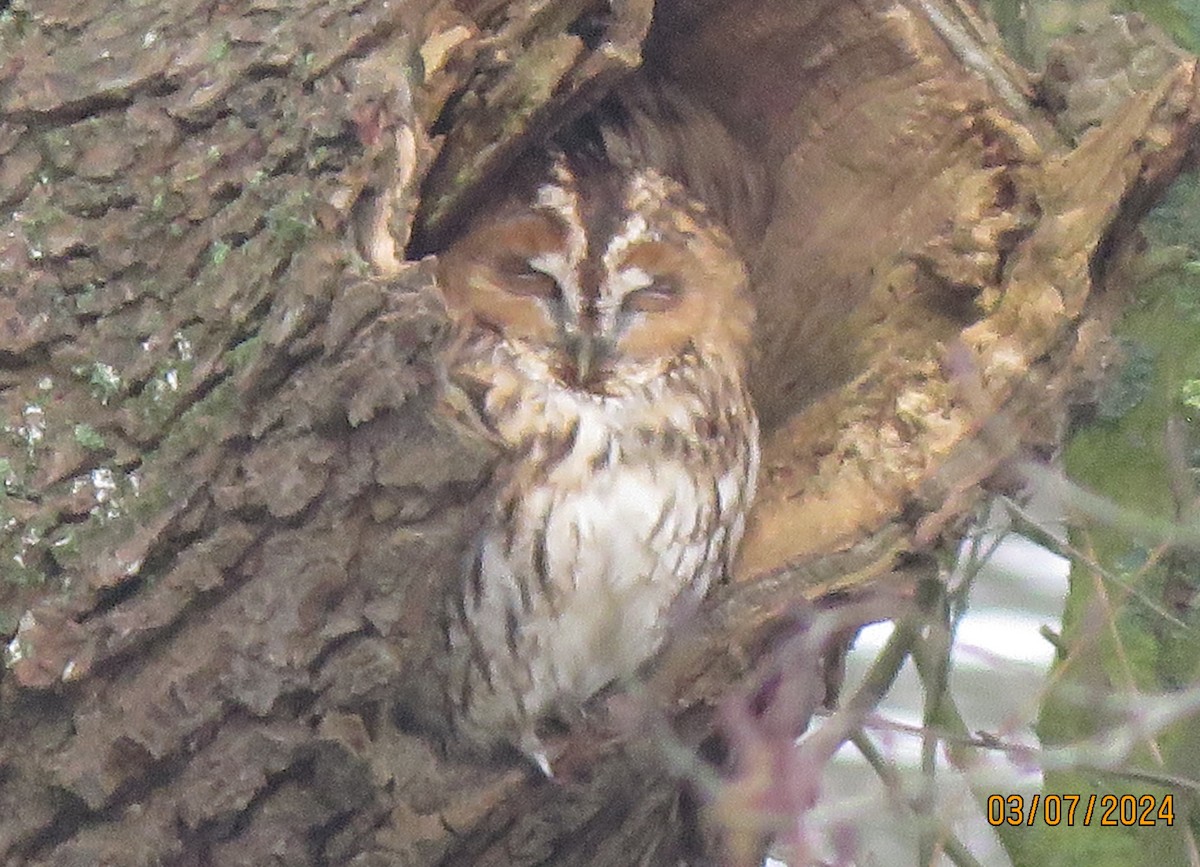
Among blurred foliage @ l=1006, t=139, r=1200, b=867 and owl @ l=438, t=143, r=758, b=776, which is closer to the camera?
owl @ l=438, t=143, r=758, b=776

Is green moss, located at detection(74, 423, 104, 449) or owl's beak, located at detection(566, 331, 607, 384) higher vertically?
green moss, located at detection(74, 423, 104, 449)

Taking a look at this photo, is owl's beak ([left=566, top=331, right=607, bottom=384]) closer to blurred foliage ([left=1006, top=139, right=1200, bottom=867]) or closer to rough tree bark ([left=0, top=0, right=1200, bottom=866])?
rough tree bark ([left=0, top=0, right=1200, bottom=866])

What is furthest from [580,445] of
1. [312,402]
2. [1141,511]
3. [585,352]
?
[1141,511]

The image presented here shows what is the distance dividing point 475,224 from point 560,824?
2.14ft

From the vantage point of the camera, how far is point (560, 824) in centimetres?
143

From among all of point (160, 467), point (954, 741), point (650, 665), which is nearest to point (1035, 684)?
point (954, 741)

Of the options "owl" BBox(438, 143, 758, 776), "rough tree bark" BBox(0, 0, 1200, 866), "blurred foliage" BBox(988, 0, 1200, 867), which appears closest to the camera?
"rough tree bark" BBox(0, 0, 1200, 866)

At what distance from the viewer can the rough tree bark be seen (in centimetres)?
121
